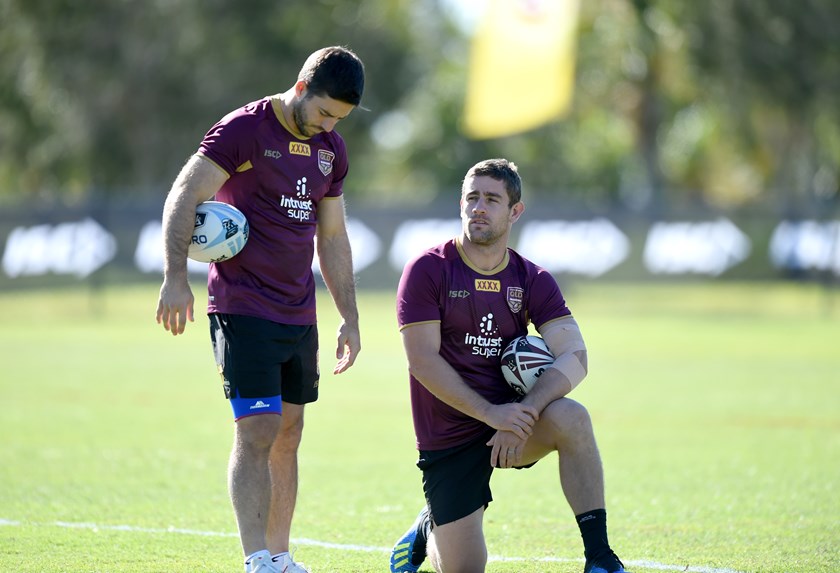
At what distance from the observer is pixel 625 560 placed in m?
6.61

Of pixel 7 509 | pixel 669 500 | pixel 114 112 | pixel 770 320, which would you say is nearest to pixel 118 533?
pixel 7 509

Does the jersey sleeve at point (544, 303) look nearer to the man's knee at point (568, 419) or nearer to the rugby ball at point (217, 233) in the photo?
the man's knee at point (568, 419)

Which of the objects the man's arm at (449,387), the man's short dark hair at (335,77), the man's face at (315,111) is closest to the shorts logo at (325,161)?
the man's face at (315,111)

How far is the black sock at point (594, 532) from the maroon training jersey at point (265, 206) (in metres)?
1.77

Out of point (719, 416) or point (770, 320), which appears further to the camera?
point (770, 320)

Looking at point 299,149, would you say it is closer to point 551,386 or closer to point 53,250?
point 551,386

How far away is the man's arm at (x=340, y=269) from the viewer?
267 inches

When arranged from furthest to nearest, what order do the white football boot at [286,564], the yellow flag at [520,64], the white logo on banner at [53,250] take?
the yellow flag at [520,64] < the white logo on banner at [53,250] < the white football boot at [286,564]

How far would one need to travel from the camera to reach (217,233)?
6.06 meters

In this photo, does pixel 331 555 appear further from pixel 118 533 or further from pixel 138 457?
pixel 138 457

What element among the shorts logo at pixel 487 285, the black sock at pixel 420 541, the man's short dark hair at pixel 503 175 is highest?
the man's short dark hair at pixel 503 175

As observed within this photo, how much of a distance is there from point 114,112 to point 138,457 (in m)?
36.7

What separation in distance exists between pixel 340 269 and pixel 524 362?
127 cm

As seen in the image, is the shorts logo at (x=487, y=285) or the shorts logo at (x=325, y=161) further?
the shorts logo at (x=325, y=161)
